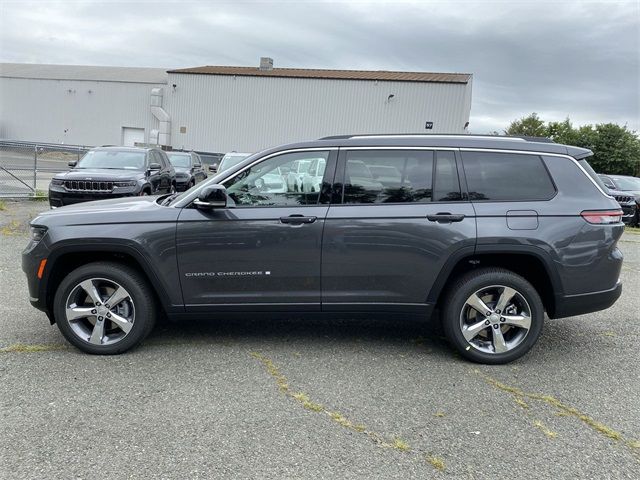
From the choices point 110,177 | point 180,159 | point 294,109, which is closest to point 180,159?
point 180,159

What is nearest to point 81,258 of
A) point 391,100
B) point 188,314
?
point 188,314

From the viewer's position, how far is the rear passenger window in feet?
14.0

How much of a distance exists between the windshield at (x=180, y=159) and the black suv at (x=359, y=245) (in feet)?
51.4

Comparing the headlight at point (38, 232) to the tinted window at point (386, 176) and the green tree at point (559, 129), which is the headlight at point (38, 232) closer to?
the tinted window at point (386, 176)

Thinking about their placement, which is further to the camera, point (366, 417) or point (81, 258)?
point (81, 258)

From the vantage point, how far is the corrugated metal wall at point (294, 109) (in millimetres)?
37094

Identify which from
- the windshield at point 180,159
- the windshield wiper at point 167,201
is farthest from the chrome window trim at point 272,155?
the windshield at point 180,159

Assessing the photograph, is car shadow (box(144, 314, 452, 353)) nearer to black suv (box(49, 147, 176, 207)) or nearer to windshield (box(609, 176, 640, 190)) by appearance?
black suv (box(49, 147, 176, 207))

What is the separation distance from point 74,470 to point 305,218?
2.30m

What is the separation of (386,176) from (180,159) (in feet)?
55.3

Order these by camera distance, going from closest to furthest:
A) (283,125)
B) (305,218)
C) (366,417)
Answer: (366,417)
(305,218)
(283,125)

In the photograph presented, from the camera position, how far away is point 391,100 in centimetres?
3800

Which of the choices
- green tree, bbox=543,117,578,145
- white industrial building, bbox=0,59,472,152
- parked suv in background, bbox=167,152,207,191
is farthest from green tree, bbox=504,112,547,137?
parked suv in background, bbox=167,152,207,191

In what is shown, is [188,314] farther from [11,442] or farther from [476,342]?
[476,342]
